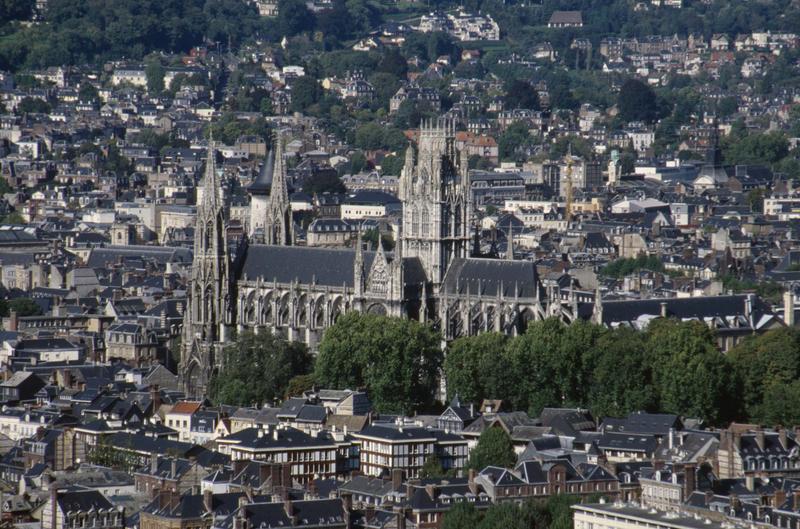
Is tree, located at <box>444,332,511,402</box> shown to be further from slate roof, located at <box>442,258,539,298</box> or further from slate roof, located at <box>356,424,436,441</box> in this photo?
slate roof, located at <box>356,424,436,441</box>

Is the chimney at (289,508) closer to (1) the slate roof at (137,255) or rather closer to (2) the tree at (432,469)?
(2) the tree at (432,469)

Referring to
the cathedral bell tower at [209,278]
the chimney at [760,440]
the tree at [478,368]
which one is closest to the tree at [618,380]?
the tree at [478,368]

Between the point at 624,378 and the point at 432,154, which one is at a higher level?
the point at 432,154

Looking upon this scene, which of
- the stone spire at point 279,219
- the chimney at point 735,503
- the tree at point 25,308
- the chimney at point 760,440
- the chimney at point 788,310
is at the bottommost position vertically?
the chimney at point 735,503

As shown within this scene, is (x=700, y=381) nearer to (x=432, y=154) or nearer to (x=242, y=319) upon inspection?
(x=432, y=154)

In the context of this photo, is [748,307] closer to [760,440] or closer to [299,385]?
[299,385]

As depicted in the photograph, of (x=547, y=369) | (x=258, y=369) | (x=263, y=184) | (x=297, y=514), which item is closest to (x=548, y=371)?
(x=547, y=369)

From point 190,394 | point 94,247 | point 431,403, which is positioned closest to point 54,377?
point 190,394

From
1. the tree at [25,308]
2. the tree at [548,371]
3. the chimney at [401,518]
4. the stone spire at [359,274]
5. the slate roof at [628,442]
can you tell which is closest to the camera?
the chimney at [401,518]
